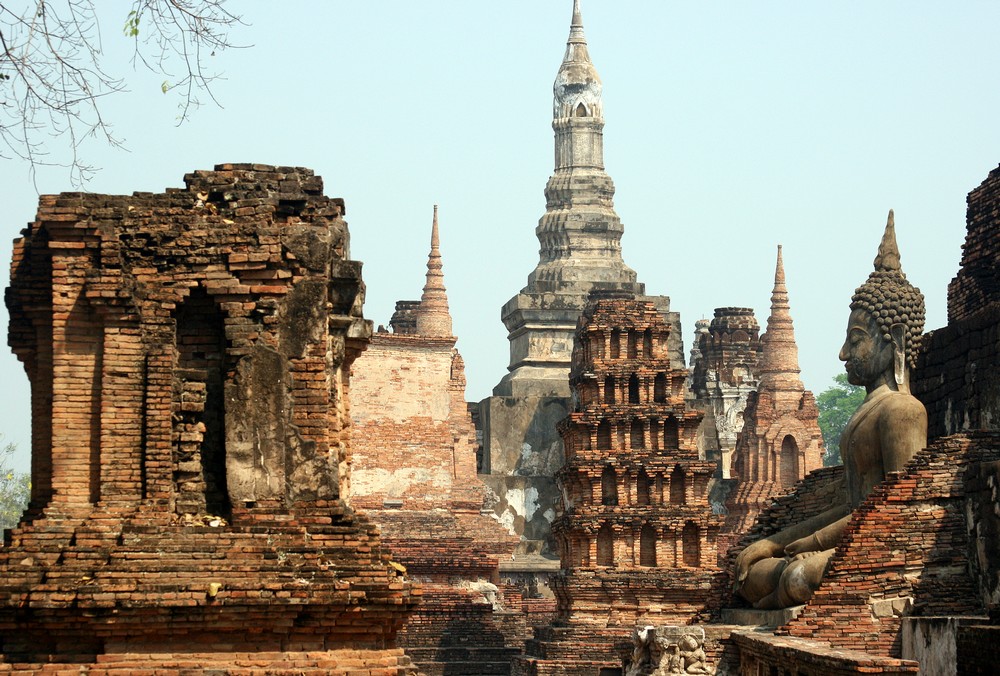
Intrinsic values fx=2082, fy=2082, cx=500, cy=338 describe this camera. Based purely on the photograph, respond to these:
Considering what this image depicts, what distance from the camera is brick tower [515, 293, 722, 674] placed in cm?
3506

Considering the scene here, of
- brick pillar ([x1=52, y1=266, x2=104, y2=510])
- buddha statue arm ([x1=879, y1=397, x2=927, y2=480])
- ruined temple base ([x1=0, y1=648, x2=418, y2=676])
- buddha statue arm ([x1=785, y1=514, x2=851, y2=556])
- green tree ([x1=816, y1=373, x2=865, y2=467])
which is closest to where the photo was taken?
ruined temple base ([x1=0, y1=648, x2=418, y2=676])

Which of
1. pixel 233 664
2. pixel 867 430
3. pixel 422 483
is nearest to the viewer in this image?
pixel 233 664

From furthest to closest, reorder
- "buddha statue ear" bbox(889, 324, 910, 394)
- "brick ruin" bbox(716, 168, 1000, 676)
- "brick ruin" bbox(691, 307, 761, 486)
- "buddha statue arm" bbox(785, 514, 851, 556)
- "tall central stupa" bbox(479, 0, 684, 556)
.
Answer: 1. "brick ruin" bbox(691, 307, 761, 486)
2. "tall central stupa" bbox(479, 0, 684, 556)
3. "buddha statue ear" bbox(889, 324, 910, 394)
4. "buddha statue arm" bbox(785, 514, 851, 556)
5. "brick ruin" bbox(716, 168, 1000, 676)

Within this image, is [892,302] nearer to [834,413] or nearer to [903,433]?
[903,433]

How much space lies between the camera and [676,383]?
122ft

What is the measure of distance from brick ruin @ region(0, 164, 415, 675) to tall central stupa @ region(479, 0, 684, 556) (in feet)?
125

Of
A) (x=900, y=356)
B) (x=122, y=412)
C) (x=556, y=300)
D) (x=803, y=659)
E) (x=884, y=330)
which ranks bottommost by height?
(x=803, y=659)

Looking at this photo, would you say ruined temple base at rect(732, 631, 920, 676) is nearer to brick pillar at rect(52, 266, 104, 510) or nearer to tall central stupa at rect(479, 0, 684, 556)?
brick pillar at rect(52, 266, 104, 510)

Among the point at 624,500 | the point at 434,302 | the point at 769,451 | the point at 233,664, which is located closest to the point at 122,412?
the point at 233,664

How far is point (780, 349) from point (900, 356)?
39202mm

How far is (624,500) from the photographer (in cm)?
3625

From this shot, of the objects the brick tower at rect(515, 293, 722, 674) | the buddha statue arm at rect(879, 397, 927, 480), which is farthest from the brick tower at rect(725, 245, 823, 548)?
the buddha statue arm at rect(879, 397, 927, 480)

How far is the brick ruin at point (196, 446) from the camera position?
13.5 metres

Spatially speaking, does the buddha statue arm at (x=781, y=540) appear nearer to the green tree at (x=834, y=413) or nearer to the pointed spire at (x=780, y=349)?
the pointed spire at (x=780, y=349)
